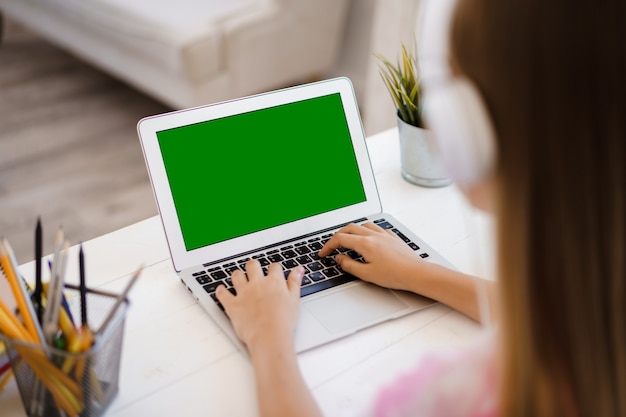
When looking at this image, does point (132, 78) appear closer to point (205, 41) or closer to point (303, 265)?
point (205, 41)

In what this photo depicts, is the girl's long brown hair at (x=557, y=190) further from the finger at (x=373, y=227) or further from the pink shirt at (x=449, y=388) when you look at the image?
the finger at (x=373, y=227)

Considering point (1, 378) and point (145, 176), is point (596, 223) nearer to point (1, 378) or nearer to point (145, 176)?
point (1, 378)

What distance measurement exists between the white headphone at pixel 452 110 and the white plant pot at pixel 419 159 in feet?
1.95

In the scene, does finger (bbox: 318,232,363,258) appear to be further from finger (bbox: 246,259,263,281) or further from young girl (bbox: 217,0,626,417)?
young girl (bbox: 217,0,626,417)

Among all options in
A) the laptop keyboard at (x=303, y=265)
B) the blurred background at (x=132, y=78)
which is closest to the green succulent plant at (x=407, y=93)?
the laptop keyboard at (x=303, y=265)

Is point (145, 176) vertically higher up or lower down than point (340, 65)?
lower down

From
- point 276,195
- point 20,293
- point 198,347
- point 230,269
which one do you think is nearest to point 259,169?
point 276,195

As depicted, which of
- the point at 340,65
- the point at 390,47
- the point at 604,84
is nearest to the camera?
the point at 604,84

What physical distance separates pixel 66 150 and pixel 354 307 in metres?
1.85

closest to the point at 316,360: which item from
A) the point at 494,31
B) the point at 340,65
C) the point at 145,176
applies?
the point at 494,31

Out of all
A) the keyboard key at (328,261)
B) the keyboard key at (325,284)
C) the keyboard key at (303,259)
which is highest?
the keyboard key at (303,259)

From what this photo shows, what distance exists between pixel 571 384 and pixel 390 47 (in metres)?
2.18

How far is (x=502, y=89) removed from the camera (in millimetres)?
453

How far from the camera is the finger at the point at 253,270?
0.83m
